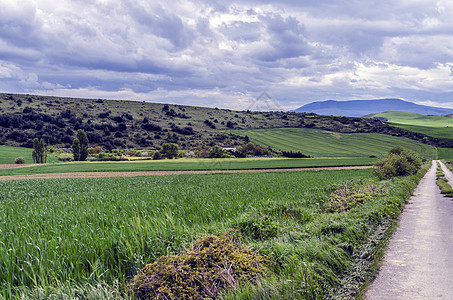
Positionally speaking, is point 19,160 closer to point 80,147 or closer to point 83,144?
point 80,147

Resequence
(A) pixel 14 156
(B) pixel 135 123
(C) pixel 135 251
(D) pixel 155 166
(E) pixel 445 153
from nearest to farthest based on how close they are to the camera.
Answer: (C) pixel 135 251 < (D) pixel 155 166 < (A) pixel 14 156 < (E) pixel 445 153 < (B) pixel 135 123

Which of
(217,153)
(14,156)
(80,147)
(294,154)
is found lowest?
(14,156)

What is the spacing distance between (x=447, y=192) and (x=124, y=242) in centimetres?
2517

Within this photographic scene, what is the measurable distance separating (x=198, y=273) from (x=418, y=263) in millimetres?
5982

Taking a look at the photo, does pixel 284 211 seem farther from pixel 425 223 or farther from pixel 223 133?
pixel 223 133

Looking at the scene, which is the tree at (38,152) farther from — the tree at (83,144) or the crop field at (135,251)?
the crop field at (135,251)

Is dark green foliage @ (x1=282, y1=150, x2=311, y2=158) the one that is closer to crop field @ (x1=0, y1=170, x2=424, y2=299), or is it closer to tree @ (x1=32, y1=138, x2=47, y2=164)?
tree @ (x1=32, y1=138, x2=47, y2=164)

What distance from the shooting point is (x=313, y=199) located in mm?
14992

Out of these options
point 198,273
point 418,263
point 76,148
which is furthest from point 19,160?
point 418,263

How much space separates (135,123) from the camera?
12062 cm

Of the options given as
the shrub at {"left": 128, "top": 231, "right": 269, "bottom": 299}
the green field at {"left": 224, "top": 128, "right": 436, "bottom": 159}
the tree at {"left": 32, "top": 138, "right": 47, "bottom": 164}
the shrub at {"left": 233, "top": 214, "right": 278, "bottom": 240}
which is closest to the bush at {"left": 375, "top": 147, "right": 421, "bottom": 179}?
the shrub at {"left": 233, "top": 214, "right": 278, "bottom": 240}

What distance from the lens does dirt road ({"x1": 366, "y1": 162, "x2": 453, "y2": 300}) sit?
19.0ft

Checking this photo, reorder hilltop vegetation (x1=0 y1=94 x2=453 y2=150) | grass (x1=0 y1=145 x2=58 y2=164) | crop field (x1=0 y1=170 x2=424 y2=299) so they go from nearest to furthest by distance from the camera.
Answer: crop field (x1=0 y1=170 x2=424 y2=299) → grass (x1=0 y1=145 x2=58 y2=164) → hilltop vegetation (x1=0 y1=94 x2=453 y2=150)

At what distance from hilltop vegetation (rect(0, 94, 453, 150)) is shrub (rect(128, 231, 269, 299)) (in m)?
87.5
